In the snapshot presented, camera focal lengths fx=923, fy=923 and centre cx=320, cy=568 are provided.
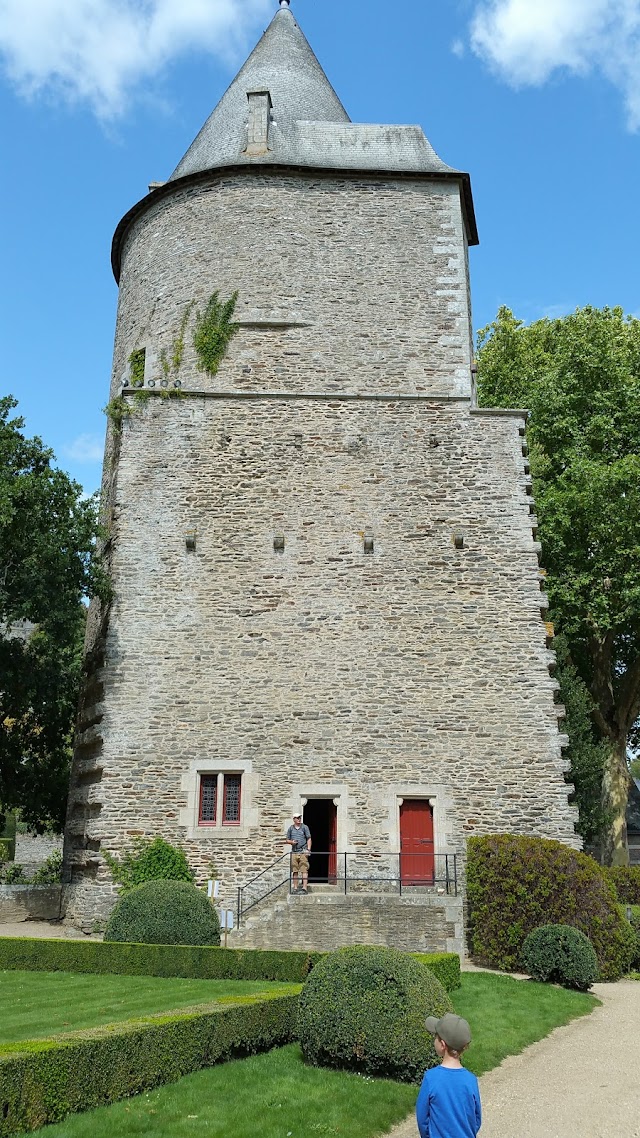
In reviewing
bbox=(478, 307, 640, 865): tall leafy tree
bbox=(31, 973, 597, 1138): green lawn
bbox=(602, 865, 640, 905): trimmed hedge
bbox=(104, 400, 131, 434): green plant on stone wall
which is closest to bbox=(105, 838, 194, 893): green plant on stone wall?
bbox=(31, 973, 597, 1138): green lawn

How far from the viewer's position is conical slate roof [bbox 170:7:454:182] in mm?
21469

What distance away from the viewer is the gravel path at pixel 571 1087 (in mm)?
7535

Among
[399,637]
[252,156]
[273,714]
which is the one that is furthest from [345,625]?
Result: [252,156]

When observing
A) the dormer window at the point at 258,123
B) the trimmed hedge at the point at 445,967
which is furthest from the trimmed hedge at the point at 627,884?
the dormer window at the point at 258,123

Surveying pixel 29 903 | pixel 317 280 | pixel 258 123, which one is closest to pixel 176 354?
pixel 317 280

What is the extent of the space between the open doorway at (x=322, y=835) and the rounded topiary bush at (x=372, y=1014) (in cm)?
655

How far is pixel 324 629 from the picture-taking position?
17.5 metres

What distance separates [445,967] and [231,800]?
237 inches

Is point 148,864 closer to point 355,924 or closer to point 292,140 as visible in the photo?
point 355,924

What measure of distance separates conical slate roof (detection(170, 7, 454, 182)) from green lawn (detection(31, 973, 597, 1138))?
18.7 metres

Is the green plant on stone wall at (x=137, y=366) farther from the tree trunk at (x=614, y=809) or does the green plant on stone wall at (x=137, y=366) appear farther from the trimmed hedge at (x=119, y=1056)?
the tree trunk at (x=614, y=809)

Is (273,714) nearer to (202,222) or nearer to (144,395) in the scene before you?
(144,395)

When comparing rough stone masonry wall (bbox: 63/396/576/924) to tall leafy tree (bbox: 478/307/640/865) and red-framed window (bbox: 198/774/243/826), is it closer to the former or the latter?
red-framed window (bbox: 198/774/243/826)

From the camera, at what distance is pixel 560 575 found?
25.8m
